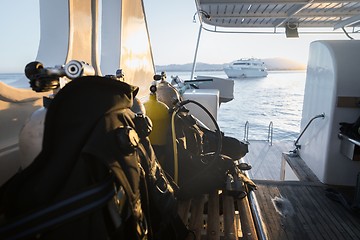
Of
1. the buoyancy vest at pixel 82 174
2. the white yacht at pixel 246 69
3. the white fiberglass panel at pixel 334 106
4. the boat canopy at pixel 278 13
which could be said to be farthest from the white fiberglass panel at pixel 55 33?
the white yacht at pixel 246 69

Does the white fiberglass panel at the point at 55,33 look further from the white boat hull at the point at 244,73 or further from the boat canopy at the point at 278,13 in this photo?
the white boat hull at the point at 244,73

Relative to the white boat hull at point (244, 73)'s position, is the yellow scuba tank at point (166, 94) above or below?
below

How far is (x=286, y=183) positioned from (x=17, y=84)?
2.74 m

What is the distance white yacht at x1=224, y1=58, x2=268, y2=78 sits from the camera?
50.4 m

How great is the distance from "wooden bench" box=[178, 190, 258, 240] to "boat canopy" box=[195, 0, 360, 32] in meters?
2.95

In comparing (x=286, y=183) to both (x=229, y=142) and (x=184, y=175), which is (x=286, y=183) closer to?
(x=229, y=142)

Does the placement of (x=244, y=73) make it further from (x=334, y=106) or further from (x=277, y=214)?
(x=277, y=214)

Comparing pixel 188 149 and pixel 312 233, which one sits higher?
pixel 188 149

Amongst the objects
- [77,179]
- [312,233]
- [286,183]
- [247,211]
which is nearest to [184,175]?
[247,211]

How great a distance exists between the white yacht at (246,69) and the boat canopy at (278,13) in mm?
46605

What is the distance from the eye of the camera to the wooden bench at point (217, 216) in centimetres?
143

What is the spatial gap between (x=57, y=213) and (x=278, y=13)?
15.4ft

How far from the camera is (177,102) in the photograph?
194cm

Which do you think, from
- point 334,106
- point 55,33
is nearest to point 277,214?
point 334,106
